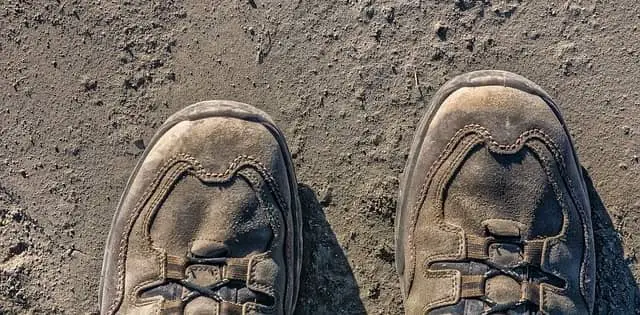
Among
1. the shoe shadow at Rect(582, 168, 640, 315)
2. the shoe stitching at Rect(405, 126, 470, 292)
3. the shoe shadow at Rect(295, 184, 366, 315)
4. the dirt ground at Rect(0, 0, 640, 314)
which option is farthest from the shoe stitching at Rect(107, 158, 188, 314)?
the shoe shadow at Rect(582, 168, 640, 315)

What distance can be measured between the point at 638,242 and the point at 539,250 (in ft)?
1.19

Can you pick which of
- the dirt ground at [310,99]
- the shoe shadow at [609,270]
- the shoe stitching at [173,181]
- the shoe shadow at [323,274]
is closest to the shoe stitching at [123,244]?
the shoe stitching at [173,181]

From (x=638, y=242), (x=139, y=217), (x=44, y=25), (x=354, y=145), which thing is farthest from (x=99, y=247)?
(x=638, y=242)

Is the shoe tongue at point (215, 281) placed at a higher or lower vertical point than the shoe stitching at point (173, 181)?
lower

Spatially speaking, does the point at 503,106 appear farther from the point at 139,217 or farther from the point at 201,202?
the point at 139,217

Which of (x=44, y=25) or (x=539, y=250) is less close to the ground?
(x=44, y=25)

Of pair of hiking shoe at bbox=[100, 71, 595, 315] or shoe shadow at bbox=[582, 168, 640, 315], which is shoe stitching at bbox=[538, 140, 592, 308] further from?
shoe shadow at bbox=[582, 168, 640, 315]

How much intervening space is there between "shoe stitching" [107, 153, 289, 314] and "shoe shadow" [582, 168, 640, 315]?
84cm

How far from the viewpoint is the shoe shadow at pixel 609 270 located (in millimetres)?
1966

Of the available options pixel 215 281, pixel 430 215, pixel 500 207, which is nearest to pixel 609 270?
pixel 500 207

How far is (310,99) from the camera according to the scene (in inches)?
77.9

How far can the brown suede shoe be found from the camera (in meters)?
1.80

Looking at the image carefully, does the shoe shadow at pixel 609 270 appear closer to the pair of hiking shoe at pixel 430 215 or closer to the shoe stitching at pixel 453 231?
the pair of hiking shoe at pixel 430 215

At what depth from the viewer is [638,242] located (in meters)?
1.97
